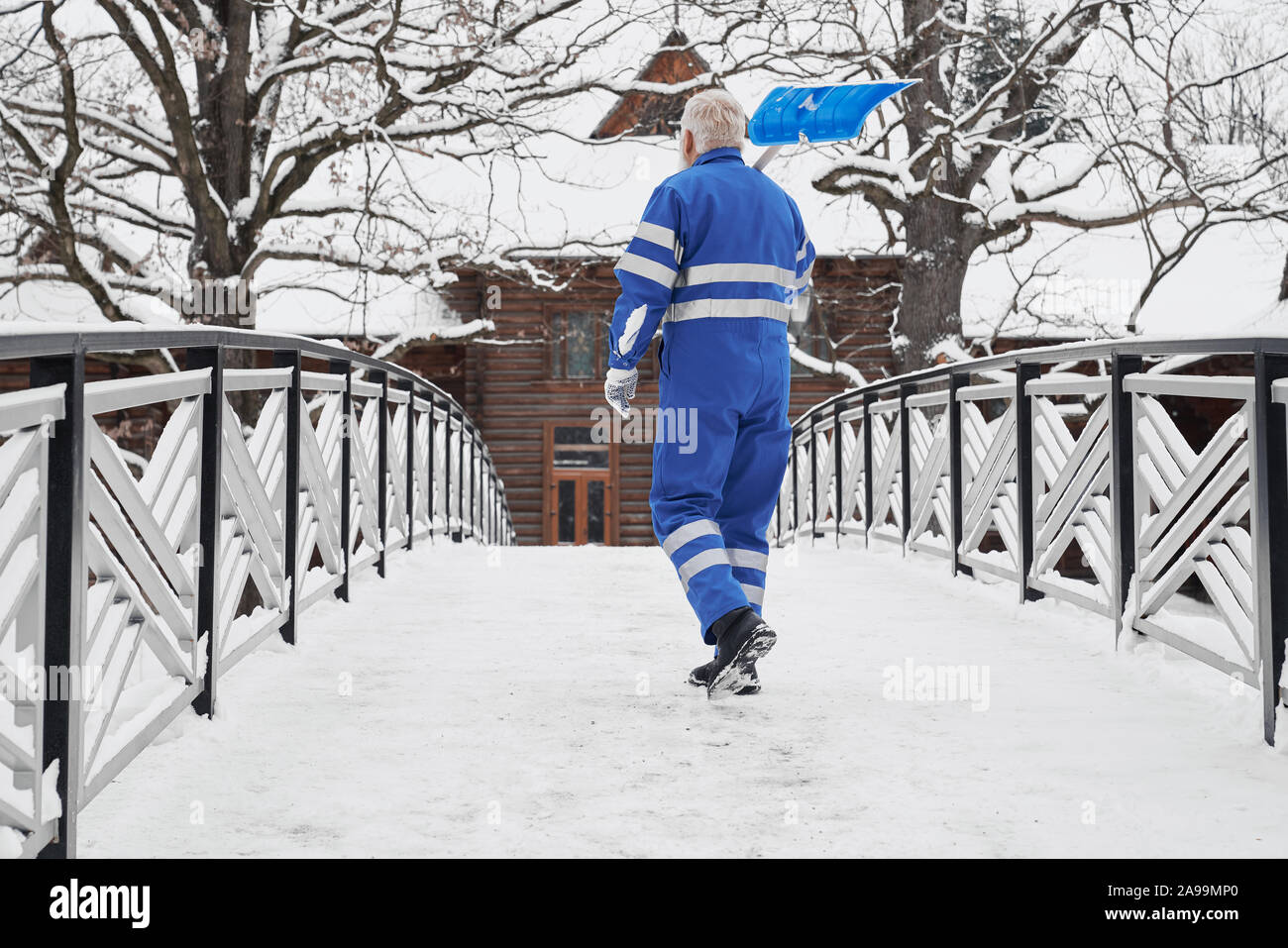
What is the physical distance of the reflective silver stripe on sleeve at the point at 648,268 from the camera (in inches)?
133

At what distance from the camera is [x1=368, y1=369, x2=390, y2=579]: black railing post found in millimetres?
5895

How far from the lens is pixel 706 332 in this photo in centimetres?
344

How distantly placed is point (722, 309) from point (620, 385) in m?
0.45

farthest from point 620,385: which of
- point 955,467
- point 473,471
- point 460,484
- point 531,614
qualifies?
point 473,471

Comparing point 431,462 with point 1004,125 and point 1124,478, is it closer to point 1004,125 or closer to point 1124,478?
point 1124,478

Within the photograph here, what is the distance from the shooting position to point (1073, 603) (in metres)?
4.43

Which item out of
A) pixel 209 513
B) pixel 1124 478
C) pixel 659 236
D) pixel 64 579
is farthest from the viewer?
pixel 1124 478

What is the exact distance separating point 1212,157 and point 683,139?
1283cm

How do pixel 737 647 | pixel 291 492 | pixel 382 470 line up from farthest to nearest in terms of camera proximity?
pixel 382 470 < pixel 291 492 < pixel 737 647

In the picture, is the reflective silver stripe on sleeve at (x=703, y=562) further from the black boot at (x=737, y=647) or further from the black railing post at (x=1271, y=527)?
the black railing post at (x=1271, y=527)

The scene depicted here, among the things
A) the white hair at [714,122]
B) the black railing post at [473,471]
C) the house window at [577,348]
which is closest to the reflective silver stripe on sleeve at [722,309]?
the white hair at [714,122]

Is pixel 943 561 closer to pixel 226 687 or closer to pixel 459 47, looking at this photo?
pixel 226 687

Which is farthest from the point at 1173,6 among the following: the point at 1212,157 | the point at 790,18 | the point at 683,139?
the point at 683,139

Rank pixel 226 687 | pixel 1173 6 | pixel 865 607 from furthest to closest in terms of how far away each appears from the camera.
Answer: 1. pixel 1173 6
2. pixel 865 607
3. pixel 226 687
